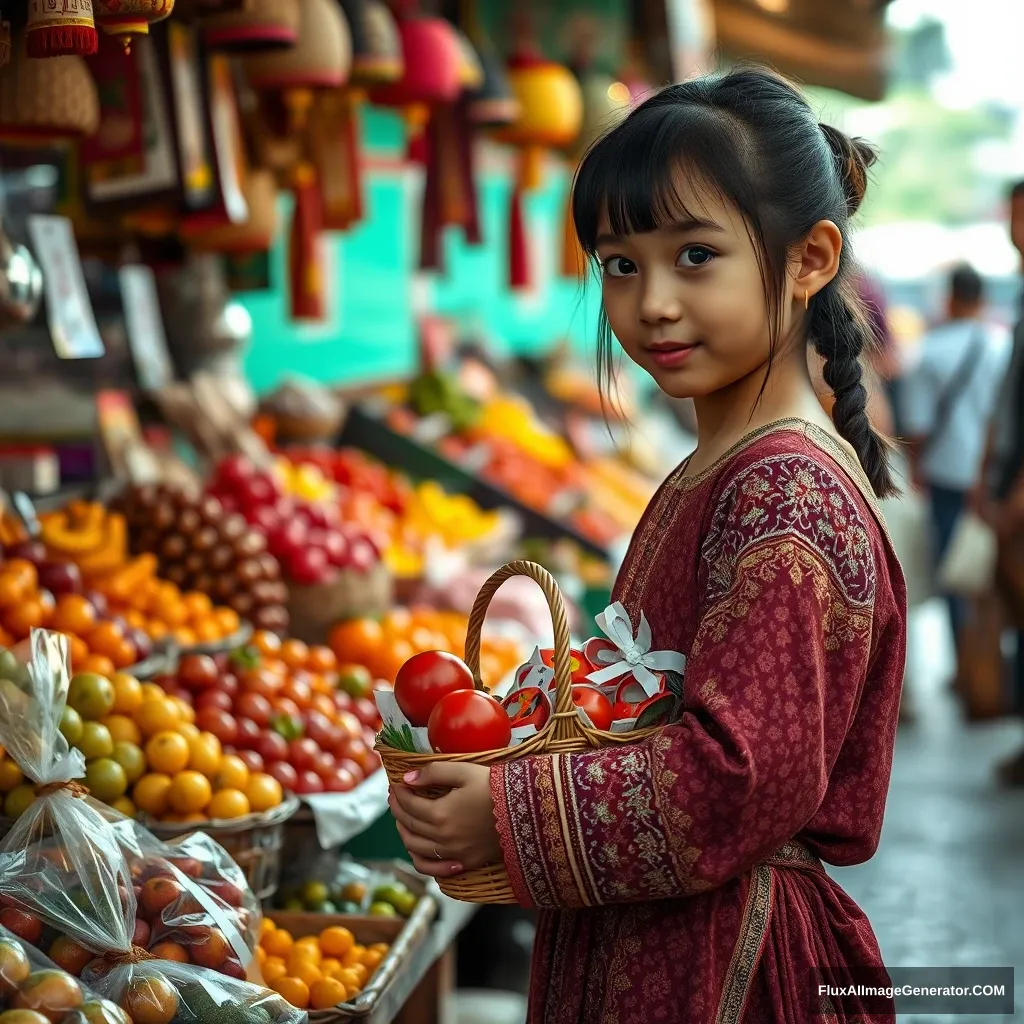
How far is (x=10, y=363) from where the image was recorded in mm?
4281

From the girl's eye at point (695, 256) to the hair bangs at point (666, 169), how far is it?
36 millimetres

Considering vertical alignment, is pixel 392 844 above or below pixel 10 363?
below

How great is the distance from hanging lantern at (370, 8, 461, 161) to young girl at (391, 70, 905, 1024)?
2.85 m

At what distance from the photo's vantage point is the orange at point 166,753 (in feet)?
7.34

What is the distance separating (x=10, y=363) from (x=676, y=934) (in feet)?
11.1

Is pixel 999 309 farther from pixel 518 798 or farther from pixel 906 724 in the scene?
pixel 518 798

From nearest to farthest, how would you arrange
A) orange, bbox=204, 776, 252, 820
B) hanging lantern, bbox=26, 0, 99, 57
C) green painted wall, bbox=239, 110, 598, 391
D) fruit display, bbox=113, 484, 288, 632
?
1. hanging lantern, bbox=26, 0, 99, 57
2. orange, bbox=204, 776, 252, 820
3. fruit display, bbox=113, 484, 288, 632
4. green painted wall, bbox=239, 110, 598, 391

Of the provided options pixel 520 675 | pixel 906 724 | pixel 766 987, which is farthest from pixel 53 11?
pixel 906 724

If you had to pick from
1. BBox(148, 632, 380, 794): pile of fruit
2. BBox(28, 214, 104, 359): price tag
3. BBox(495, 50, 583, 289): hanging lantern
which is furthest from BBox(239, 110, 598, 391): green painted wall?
BBox(148, 632, 380, 794): pile of fruit

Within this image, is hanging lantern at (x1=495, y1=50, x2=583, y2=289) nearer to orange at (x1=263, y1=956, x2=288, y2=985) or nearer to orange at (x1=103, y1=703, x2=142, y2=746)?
orange at (x1=103, y1=703, x2=142, y2=746)

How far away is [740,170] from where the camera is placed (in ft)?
4.96

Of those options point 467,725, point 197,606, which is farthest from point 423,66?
point 467,725

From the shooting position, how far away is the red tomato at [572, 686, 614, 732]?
1.51 metres

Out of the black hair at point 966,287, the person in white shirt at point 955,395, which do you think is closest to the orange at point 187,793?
the person in white shirt at point 955,395
